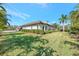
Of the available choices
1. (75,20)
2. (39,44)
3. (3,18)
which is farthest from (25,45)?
(75,20)

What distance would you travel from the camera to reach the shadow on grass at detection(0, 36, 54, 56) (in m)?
2.19

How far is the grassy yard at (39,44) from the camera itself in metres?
2.19

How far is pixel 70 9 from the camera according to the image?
2.19 m

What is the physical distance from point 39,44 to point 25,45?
0.51 ft

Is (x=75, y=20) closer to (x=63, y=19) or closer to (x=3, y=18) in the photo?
(x=63, y=19)

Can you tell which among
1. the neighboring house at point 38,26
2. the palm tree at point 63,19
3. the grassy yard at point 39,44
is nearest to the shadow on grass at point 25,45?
the grassy yard at point 39,44

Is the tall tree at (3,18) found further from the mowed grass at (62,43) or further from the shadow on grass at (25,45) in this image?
the mowed grass at (62,43)

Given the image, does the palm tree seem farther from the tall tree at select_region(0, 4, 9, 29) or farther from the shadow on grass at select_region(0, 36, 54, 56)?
the tall tree at select_region(0, 4, 9, 29)

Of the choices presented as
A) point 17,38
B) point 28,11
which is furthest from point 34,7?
point 17,38

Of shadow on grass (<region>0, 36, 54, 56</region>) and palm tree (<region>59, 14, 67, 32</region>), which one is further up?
palm tree (<region>59, 14, 67, 32</region>)

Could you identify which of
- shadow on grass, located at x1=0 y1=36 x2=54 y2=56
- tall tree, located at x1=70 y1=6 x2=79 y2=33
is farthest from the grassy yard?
tall tree, located at x1=70 y1=6 x2=79 y2=33

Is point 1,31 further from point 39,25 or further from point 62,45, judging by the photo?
point 62,45

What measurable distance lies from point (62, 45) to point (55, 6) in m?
0.43

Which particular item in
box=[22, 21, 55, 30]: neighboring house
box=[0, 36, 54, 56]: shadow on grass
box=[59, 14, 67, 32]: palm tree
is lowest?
box=[0, 36, 54, 56]: shadow on grass
